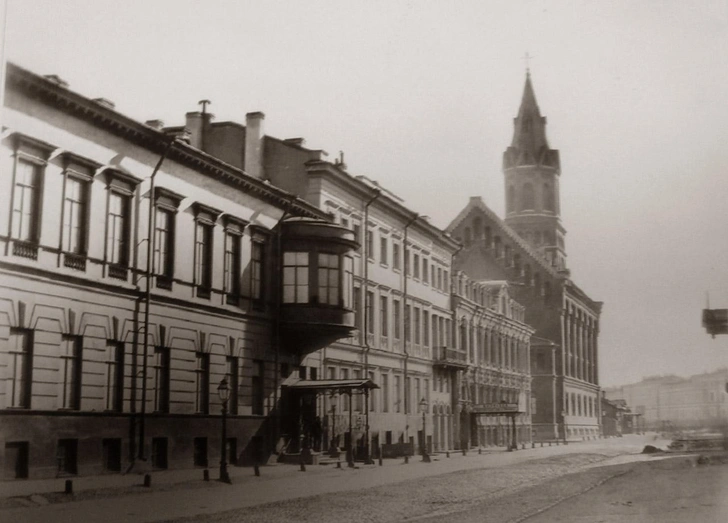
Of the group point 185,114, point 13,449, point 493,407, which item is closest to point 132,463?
point 13,449

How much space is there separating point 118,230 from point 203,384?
2807mm

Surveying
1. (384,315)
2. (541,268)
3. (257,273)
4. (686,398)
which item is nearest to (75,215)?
(257,273)

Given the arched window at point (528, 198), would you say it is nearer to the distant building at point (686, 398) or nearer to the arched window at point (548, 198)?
the arched window at point (548, 198)

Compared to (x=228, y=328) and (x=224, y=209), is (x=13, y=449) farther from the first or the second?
(x=224, y=209)

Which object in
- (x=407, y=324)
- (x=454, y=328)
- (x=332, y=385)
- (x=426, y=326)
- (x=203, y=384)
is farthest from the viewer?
(x=454, y=328)

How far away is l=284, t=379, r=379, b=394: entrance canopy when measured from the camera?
17422 mm

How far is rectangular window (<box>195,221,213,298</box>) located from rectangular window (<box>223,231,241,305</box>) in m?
0.35

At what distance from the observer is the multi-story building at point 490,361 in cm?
2577

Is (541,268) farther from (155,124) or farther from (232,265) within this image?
(155,124)

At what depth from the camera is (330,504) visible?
12.8 metres

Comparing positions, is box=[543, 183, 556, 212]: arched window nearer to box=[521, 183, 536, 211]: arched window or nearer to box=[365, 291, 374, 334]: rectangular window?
box=[521, 183, 536, 211]: arched window

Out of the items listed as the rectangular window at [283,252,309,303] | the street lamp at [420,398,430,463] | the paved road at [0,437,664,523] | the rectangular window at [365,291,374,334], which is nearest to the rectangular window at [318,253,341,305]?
the rectangular window at [283,252,309,303]

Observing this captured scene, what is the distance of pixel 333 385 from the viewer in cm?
1828

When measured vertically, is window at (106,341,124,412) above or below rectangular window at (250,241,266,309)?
below
